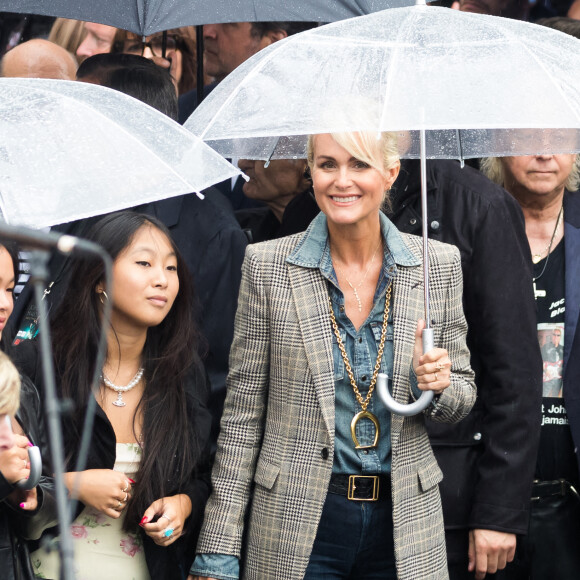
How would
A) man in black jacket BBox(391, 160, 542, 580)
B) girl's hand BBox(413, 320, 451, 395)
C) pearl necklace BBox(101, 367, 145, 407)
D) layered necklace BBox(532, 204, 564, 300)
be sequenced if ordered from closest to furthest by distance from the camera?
girl's hand BBox(413, 320, 451, 395) → pearl necklace BBox(101, 367, 145, 407) → man in black jacket BBox(391, 160, 542, 580) → layered necklace BBox(532, 204, 564, 300)

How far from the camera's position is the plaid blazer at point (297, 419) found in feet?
10.6

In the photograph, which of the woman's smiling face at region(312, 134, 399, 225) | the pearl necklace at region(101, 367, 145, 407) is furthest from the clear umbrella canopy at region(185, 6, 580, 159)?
the pearl necklace at region(101, 367, 145, 407)

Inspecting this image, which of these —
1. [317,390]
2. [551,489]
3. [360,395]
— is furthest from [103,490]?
[551,489]

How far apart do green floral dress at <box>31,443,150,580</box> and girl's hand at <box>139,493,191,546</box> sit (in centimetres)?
8

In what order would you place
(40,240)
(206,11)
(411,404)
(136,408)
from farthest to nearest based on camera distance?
(206,11), (136,408), (411,404), (40,240)

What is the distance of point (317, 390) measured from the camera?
10.6 ft

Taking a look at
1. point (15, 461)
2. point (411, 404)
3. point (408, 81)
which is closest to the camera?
point (15, 461)

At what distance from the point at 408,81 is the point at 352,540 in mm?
1273

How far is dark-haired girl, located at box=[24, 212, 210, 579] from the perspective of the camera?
338 cm

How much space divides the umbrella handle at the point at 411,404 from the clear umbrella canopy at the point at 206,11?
141cm

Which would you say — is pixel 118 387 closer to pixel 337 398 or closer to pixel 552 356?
pixel 337 398

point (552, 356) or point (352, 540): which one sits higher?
point (552, 356)

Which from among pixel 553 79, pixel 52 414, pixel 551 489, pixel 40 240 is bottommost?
pixel 551 489

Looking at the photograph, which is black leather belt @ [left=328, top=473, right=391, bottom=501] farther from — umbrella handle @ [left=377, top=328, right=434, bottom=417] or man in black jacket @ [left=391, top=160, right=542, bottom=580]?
man in black jacket @ [left=391, top=160, right=542, bottom=580]
